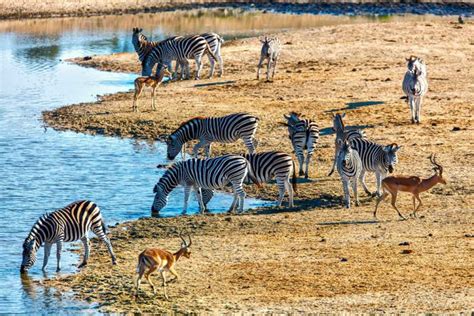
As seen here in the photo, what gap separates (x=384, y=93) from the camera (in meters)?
27.7

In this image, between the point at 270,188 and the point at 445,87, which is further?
the point at 445,87

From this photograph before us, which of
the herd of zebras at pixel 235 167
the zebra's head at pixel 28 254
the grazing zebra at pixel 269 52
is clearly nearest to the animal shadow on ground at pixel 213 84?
the grazing zebra at pixel 269 52

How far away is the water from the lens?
51.7 ft

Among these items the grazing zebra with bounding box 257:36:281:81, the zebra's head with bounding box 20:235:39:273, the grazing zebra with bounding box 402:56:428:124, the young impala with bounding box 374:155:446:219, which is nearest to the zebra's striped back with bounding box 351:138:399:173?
the young impala with bounding box 374:155:446:219

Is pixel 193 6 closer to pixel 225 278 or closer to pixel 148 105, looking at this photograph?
pixel 148 105

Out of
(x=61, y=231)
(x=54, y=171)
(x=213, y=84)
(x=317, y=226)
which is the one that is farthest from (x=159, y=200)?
(x=213, y=84)

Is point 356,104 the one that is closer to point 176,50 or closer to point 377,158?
point 176,50

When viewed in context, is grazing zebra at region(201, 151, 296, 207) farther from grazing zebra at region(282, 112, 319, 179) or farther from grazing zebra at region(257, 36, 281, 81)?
grazing zebra at region(257, 36, 281, 81)

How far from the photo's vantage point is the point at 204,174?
1812 centimetres

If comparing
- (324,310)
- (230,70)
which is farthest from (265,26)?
(324,310)

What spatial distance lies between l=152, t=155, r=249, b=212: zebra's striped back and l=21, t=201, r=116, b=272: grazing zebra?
2.79 metres

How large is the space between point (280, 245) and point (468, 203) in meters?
3.87

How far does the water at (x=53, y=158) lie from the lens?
15.8m

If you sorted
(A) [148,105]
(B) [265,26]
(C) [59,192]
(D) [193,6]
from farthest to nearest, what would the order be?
(D) [193,6], (B) [265,26], (A) [148,105], (C) [59,192]
